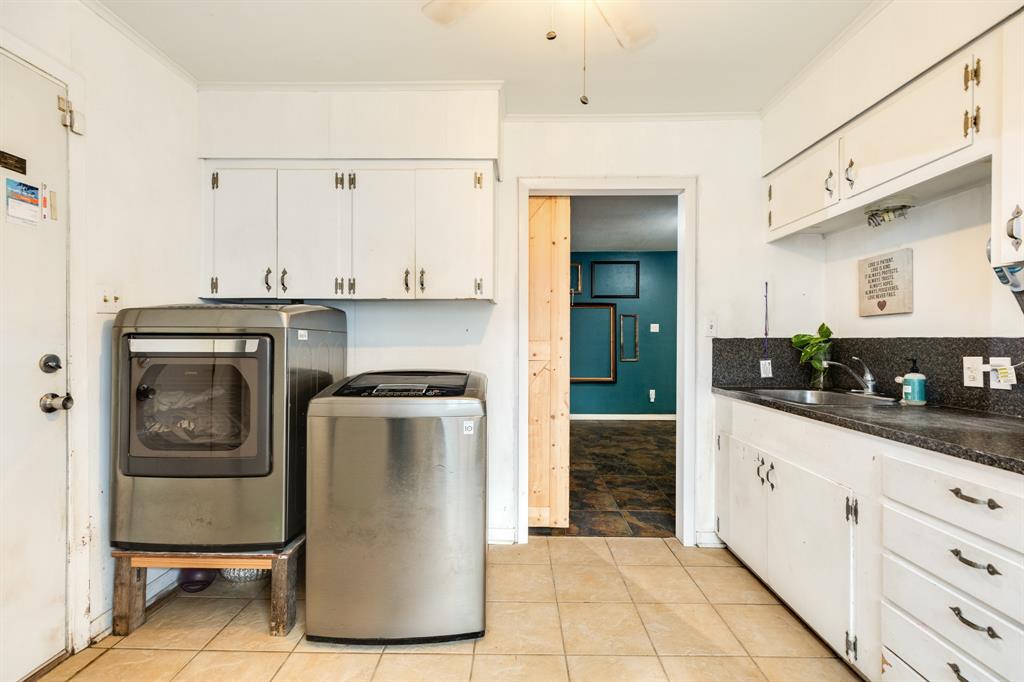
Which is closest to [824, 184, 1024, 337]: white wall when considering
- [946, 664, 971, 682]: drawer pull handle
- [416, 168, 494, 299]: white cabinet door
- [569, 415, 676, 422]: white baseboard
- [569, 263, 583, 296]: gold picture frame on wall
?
[946, 664, 971, 682]: drawer pull handle

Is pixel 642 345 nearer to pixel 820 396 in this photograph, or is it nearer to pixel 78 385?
pixel 820 396

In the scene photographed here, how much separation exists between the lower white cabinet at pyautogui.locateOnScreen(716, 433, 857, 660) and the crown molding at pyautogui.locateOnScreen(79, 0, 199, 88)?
10.7ft

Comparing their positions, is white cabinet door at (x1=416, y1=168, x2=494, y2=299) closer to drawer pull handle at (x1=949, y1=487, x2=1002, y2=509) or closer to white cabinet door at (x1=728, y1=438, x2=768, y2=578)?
white cabinet door at (x1=728, y1=438, x2=768, y2=578)

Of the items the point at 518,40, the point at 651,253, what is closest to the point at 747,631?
the point at 518,40

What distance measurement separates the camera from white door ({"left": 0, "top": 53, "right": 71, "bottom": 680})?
1.54 m

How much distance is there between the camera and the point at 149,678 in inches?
63.9

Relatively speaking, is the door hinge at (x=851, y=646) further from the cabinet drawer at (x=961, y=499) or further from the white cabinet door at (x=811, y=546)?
the cabinet drawer at (x=961, y=499)

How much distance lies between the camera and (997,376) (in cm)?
170

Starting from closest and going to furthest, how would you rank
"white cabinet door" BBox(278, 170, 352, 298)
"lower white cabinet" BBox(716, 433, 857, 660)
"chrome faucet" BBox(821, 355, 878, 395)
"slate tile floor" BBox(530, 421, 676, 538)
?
"lower white cabinet" BBox(716, 433, 857, 660) → "chrome faucet" BBox(821, 355, 878, 395) → "white cabinet door" BBox(278, 170, 352, 298) → "slate tile floor" BBox(530, 421, 676, 538)

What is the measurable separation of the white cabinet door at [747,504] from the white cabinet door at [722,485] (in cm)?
4

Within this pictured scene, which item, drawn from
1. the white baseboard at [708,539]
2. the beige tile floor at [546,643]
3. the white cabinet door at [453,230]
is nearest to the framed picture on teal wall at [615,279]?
the white baseboard at [708,539]

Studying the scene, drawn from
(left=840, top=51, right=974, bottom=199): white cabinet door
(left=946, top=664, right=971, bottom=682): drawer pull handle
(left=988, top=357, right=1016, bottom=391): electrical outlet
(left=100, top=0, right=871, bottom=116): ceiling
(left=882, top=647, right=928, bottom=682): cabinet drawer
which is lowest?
(left=882, top=647, right=928, bottom=682): cabinet drawer

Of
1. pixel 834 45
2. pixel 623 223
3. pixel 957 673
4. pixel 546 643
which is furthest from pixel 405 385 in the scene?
pixel 623 223

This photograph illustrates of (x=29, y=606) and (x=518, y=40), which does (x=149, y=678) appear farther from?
(x=518, y=40)
